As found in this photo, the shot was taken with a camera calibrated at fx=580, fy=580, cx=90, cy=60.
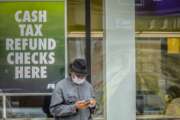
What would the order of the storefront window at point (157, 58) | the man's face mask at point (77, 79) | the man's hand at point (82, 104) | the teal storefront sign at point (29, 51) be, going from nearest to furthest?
1. the man's hand at point (82, 104)
2. the man's face mask at point (77, 79)
3. the teal storefront sign at point (29, 51)
4. the storefront window at point (157, 58)

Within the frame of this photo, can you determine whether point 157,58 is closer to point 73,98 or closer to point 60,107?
point 73,98

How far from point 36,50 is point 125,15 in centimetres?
155

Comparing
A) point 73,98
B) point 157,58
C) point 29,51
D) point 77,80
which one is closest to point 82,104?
point 73,98

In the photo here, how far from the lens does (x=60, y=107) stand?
7.44 meters

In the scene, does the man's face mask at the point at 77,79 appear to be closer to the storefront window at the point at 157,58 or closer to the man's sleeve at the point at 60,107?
the man's sleeve at the point at 60,107

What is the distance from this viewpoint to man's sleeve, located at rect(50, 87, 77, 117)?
24.2 ft

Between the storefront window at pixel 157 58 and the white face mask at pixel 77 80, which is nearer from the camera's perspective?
the white face mask at pixel 77 80

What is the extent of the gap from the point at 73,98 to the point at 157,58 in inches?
97.7

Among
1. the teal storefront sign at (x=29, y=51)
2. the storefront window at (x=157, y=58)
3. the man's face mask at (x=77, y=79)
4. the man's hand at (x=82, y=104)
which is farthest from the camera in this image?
the storefront window at (x=157, y=58)

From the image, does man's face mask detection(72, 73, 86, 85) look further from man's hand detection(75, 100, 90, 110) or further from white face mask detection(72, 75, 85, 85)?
Answer: man's hand detection(75, 100, 90, 110)

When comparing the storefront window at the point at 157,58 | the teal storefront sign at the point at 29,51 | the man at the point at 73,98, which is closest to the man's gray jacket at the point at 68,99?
the man at the point at 73,98

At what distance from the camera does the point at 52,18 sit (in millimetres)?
9398

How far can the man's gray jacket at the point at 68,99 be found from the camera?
24.4ft

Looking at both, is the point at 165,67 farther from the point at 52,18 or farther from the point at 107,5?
the point at 52,18
